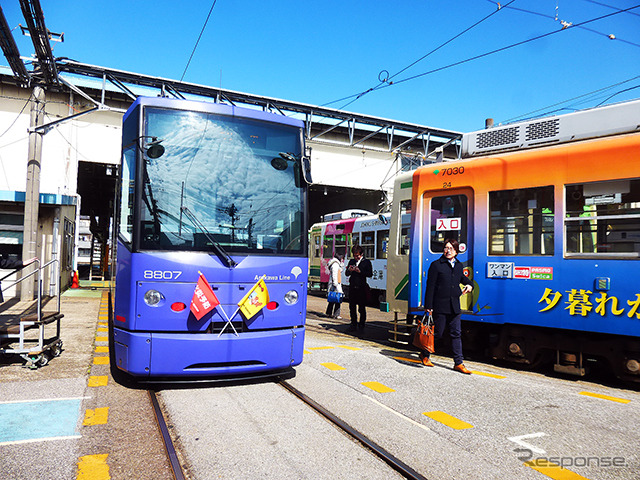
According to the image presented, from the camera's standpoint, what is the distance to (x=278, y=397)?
5.34 meters

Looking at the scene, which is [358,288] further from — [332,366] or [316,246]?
[316,246]

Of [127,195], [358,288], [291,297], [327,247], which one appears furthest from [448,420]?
[327,247]

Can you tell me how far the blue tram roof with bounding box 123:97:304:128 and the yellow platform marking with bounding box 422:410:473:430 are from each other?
3.64 metres

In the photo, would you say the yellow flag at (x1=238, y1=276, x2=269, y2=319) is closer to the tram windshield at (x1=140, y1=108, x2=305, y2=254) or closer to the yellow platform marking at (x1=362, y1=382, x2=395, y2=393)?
the tram windshield at (x1=140, y1=108, x2=305, y2=254)

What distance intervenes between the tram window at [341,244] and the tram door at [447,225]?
10627mm

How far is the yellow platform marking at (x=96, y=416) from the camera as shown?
14.5 ft

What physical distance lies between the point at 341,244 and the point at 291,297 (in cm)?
1351

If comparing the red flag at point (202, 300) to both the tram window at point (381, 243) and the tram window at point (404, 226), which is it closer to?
the tram window at point (404, 226)

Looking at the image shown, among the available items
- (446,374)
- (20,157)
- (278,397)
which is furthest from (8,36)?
(446,374)

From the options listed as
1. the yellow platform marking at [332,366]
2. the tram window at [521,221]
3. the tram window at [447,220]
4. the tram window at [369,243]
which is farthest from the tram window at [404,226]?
the tram window at [369,243]

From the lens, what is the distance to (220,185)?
5.65 metres

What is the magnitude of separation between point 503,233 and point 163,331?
4853 mm

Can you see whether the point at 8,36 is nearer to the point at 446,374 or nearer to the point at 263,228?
the point at 263,228

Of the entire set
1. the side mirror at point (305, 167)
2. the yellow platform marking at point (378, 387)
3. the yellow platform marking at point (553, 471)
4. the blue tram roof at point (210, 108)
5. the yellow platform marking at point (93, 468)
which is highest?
the blue tram roof at point (210, 108)
